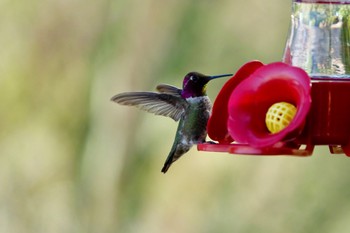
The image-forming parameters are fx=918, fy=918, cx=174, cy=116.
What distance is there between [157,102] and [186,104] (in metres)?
0.17

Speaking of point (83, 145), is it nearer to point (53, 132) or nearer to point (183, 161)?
point (53, 132)

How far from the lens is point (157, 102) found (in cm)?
500

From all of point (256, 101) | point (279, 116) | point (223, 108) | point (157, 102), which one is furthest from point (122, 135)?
point (279, 116)

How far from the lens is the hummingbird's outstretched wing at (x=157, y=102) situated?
484 cm

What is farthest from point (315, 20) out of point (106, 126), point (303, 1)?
point (106, 126)

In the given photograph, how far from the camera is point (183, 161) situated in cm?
1045

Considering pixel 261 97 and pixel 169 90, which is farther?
pixel 169 90

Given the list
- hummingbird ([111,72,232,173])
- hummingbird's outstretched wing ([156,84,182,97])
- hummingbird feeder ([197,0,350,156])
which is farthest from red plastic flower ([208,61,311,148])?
hummingbird's outstretched wing ([156,84,182,97])

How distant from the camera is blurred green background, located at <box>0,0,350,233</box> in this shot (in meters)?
9.94

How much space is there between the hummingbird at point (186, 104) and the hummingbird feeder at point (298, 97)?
704 millimetres

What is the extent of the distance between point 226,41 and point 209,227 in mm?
2090

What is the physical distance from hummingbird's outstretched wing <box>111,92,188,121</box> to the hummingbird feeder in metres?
0.75

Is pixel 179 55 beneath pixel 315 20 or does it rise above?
beneath

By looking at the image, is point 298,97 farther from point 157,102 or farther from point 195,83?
point 157,102
